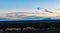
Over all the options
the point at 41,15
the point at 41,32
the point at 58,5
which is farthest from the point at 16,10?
the point at 58,5

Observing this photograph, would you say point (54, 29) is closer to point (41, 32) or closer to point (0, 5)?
point (41, 32)

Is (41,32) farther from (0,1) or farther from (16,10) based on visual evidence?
(0,1)

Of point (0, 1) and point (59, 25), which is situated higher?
point (0, 1)

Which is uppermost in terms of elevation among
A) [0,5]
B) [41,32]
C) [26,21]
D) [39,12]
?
[0,5]

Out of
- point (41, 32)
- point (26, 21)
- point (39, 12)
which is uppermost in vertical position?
point (39, 12)

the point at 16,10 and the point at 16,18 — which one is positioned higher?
the point at 16,10

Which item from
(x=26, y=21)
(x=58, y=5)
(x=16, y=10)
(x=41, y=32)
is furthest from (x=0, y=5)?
(x=58, y=5)

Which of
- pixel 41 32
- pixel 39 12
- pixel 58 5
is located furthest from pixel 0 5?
pixel 58 5

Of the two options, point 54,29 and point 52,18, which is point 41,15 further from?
point 54,29
